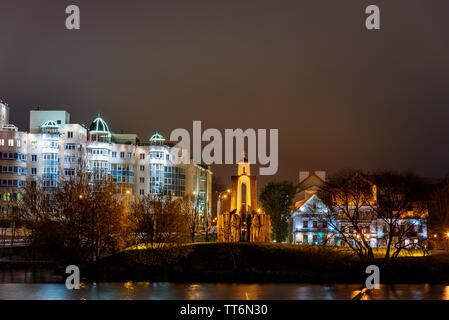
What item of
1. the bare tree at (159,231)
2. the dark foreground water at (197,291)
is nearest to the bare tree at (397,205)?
the dark foreground water at (197,291)

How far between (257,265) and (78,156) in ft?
217

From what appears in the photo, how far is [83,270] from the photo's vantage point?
54.2m

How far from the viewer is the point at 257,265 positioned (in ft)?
189

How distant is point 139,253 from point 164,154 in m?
72.0

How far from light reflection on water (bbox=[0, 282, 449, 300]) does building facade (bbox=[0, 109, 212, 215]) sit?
5984 cm

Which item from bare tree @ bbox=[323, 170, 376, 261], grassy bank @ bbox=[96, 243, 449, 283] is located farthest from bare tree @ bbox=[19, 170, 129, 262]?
bare tree @ bbox=[323, 170, 376, 261]

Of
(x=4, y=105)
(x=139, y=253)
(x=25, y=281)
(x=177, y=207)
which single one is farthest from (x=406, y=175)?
(x=4, y=105)

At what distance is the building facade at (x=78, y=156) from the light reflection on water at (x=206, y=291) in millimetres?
59841

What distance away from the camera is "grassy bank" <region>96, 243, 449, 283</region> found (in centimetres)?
5259

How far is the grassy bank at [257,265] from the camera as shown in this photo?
173 ft

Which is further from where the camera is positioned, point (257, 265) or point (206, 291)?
point (257, 265)

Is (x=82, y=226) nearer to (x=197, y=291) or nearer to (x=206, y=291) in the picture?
(x=197, y=291)

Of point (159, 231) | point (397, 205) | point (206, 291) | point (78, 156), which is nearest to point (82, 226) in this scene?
point (159, 231)
